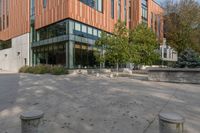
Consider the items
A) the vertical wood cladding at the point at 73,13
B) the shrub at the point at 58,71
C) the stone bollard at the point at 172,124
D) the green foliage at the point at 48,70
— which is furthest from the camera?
the vertical wood cladding at the point at 73,13

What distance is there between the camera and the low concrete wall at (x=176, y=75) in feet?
46.5

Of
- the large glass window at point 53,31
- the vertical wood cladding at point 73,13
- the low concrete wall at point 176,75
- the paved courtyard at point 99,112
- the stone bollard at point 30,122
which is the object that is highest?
the vertical wood cladding at point 73,13

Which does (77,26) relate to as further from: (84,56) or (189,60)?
(189,60)

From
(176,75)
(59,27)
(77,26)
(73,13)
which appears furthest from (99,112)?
(59,27)

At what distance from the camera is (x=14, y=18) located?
40.4m

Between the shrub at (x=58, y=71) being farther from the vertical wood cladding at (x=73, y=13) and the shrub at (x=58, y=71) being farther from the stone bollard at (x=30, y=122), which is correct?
the stone bollard at (x=30, y=122)

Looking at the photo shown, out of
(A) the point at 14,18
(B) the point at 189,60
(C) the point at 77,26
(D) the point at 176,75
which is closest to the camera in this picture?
(D) the point at 176,75

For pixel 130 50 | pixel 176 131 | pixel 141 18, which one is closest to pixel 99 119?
pixel 176 131

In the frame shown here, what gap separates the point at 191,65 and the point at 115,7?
22.6 m

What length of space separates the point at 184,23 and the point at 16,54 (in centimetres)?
3111

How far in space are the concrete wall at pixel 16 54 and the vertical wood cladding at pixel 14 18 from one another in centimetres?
142

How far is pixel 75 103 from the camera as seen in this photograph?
801 cm

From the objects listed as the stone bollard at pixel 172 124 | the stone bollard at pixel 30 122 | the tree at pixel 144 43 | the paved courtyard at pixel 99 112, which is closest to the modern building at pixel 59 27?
the tree at pixel 144 43

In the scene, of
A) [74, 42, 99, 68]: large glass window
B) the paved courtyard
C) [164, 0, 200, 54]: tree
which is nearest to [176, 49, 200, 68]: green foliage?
the paved courtyard
